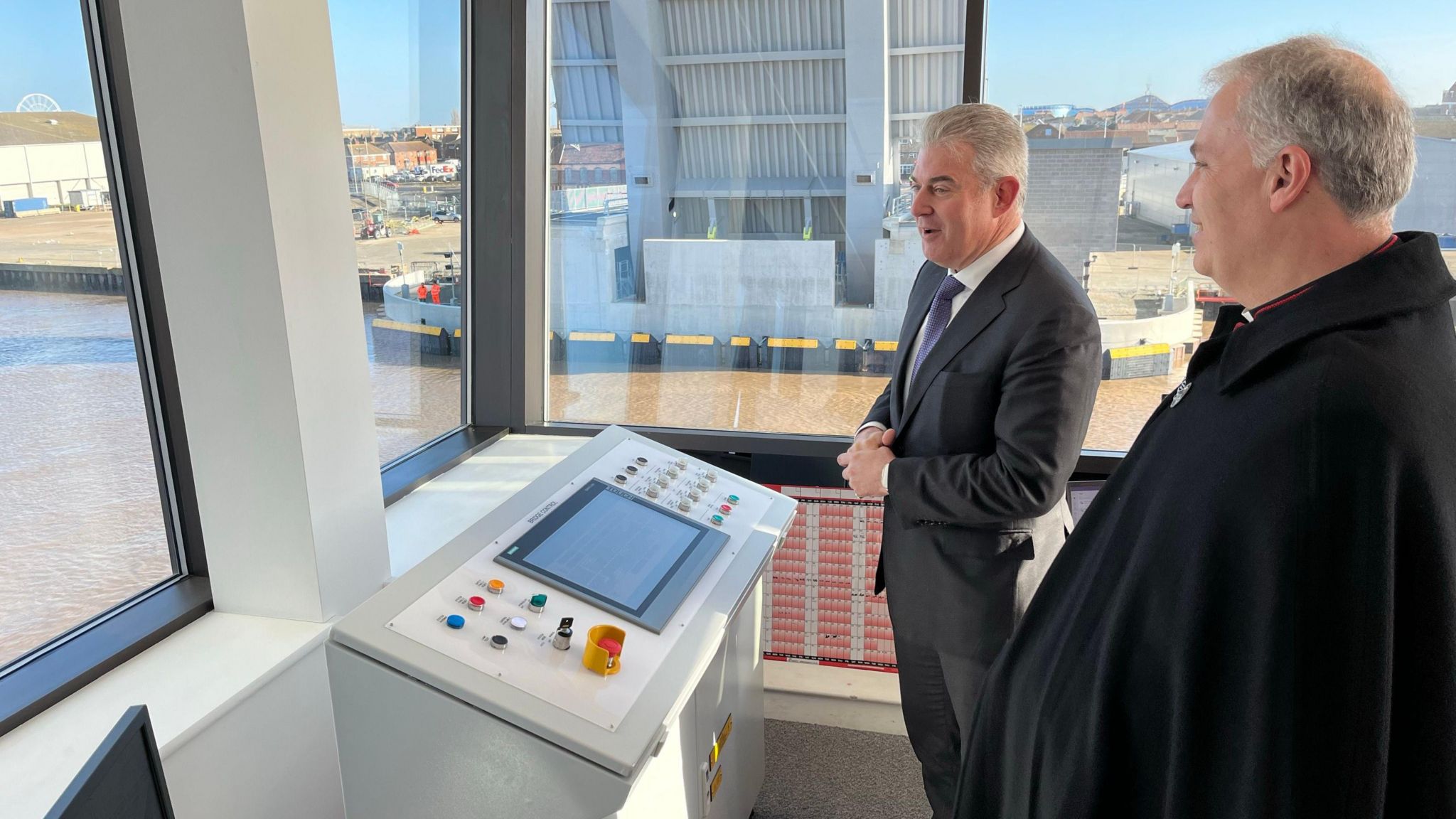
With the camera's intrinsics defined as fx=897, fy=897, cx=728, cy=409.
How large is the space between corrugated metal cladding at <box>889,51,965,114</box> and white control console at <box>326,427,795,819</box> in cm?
150

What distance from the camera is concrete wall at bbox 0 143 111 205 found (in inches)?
55.4

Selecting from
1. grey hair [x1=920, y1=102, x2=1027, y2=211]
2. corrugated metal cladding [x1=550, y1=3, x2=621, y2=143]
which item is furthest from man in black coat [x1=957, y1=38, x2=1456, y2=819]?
corrugated metal cladding [x1=550, y1=3, x2=621, y2=143]

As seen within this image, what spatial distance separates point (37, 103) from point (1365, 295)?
1864 mm

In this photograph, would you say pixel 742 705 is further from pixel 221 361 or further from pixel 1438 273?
pixel 1438 273

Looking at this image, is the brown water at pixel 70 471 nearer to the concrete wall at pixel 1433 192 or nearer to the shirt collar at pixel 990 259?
the shirt collar at pixel 990 259

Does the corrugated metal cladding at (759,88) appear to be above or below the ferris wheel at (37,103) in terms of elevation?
above

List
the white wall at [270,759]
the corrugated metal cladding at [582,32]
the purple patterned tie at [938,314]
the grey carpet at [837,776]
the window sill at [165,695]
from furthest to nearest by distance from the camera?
the corrugated metal cladding at [582,32] → the grey carpet at [837,776] → the purple patterned tie at [938,314] → the white wall at [270,759] → the window sill at [165,695]

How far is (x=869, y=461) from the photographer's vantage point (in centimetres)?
180

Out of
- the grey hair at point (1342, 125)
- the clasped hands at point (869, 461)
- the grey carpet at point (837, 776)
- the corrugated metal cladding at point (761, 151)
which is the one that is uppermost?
the corrugated metal cladding at point (761, 151)

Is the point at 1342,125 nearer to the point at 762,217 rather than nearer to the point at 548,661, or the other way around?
the point at 548,661

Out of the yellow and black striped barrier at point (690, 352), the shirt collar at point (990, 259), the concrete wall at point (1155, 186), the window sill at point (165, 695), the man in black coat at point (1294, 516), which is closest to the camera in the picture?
the man in black coat at point (1294, 516)

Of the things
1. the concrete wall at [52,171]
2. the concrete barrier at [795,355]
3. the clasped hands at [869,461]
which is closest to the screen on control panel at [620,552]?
the clasped hands at [869,461]

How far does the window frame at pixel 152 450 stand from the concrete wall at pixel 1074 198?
212 cm

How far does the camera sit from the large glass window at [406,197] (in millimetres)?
2270
